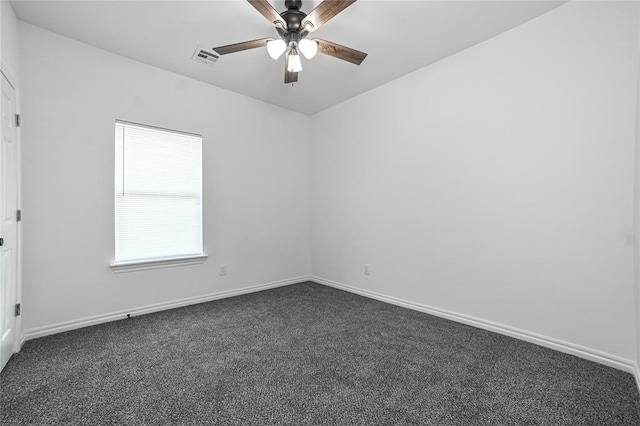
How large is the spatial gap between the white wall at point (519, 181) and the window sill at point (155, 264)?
2.11 m

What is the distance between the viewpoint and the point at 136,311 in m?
3.09

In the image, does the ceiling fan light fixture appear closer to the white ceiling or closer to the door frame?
the white ceiling

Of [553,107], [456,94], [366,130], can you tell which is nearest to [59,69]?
[366,130]

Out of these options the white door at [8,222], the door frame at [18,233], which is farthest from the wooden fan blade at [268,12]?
the door frame at [18,233]

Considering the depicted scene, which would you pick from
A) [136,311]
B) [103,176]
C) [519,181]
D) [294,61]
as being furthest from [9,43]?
[519,181]

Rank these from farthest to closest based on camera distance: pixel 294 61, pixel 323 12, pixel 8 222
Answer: pixel 294 61
pixel 8 222
pixel 323 12

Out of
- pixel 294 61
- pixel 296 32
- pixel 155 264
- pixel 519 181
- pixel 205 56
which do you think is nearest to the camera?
pixel 296 32

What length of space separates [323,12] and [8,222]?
2.70 metres

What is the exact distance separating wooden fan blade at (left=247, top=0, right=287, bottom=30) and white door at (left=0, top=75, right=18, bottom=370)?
187 cm

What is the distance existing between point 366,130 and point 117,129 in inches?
110

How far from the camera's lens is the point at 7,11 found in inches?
87.9

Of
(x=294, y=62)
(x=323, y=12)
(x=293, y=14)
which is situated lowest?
(x=294, y=62)

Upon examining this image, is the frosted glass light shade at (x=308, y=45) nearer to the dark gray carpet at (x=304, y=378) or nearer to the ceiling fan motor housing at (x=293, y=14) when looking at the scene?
the ceiling fan motor housing at (x=293, y=14)

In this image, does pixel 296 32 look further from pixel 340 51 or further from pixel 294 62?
pixel 340 51
